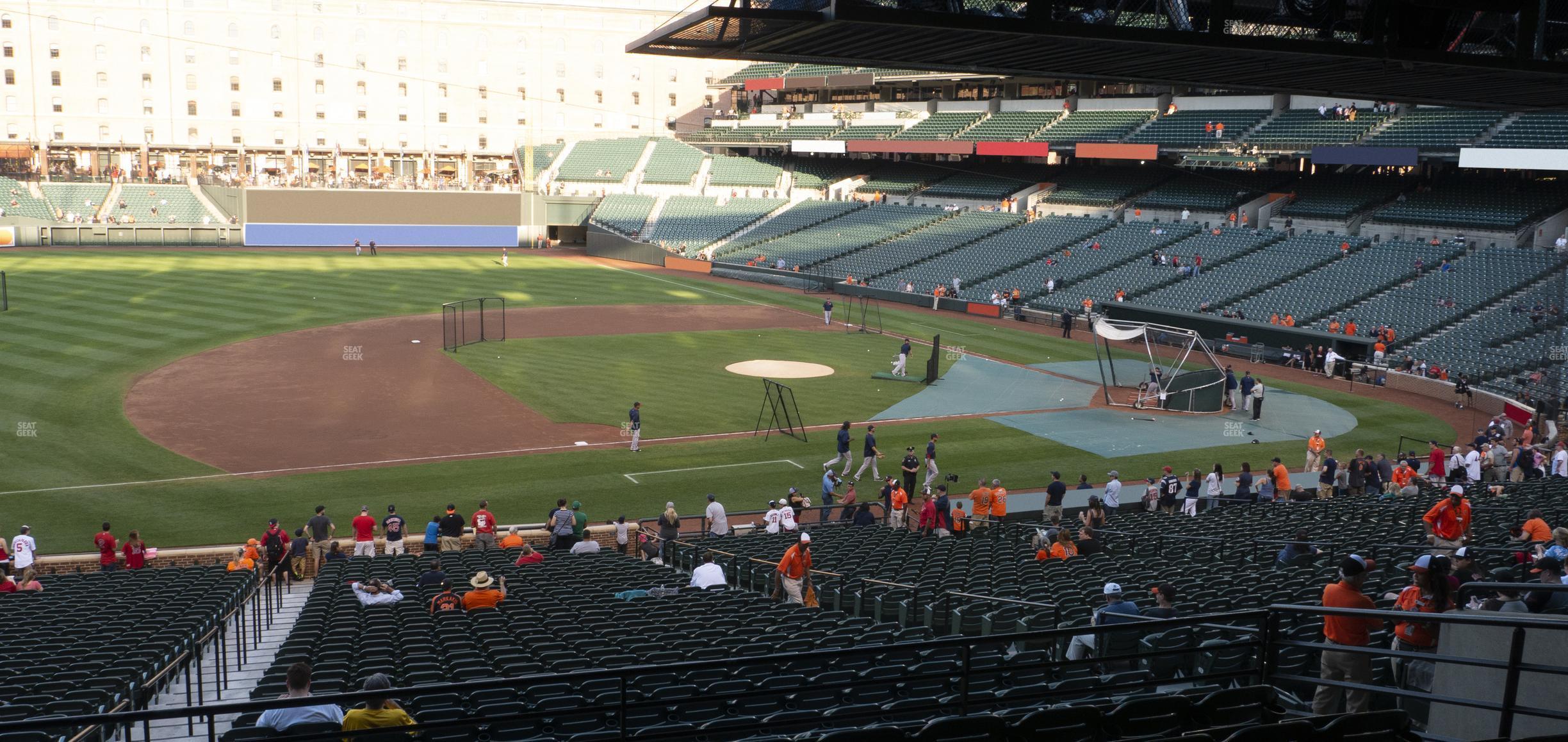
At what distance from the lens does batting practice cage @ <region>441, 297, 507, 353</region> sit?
1674 inches

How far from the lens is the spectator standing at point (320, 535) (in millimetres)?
19875

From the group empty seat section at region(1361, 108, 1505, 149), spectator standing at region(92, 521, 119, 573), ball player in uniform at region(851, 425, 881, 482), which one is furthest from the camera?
empty seat section at region(1361, 108, 1505, 149)

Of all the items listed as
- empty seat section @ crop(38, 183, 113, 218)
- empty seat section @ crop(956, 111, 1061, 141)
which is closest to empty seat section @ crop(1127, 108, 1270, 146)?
empty seat section @ crop(956, 111, 1061, 141)

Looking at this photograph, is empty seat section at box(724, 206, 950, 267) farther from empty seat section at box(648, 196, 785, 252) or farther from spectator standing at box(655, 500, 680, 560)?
spectator standing at box(655, 500, 680, 560)

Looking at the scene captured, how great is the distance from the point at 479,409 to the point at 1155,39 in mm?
27797

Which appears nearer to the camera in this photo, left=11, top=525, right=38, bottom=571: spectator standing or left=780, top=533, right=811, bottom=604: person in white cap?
left=780, top=533, right=811, bottom=604: person in white cap

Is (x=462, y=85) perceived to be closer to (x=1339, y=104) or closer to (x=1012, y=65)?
(x=1339, y=104)

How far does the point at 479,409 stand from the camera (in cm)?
3212

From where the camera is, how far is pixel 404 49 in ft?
310

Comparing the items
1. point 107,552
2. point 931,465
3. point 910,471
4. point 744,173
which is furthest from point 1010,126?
point 107,552

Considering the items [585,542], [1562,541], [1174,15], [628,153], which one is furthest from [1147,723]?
[628,153]

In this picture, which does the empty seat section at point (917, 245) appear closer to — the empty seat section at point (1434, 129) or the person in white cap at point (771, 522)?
the empty seat section at point (1434, 129)

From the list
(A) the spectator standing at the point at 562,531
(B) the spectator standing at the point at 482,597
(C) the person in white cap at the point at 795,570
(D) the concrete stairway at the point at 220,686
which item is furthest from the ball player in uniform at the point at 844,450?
(D) the concrete stairway at the point at 220,686

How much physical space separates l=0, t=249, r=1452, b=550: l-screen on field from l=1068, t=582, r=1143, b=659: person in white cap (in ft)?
48.4
